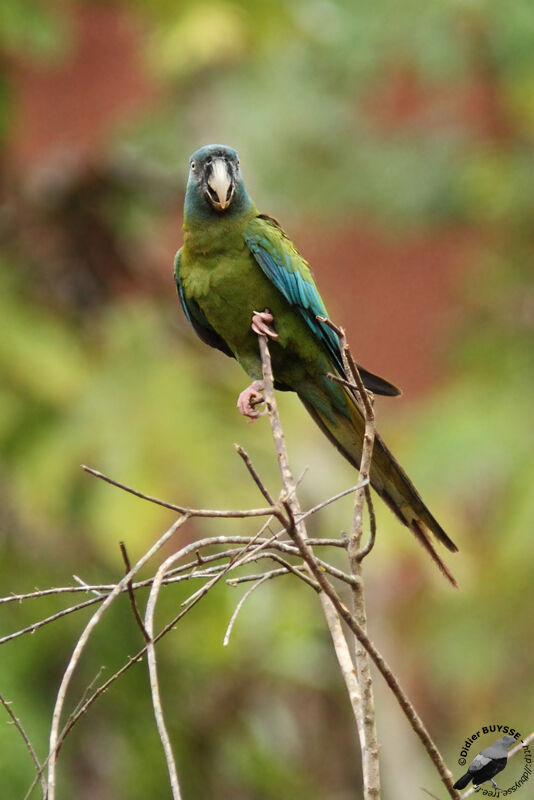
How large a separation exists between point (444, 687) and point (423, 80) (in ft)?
15.0

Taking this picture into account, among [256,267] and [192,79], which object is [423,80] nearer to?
[192,79]

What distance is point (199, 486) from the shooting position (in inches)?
213

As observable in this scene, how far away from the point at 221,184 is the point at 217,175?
25 millimetres

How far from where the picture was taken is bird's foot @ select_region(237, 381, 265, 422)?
2.68 m

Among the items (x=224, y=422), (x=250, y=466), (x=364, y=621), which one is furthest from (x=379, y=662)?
(x=224, y=422)

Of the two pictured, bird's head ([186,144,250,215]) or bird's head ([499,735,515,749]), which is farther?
bird's head ([186,144,250,215])

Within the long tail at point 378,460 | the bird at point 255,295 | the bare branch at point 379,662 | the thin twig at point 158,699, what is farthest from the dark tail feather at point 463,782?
the bird at point 255,295

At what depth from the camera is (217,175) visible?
2.66 metres

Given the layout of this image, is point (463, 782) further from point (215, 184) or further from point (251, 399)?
point (215, 184)

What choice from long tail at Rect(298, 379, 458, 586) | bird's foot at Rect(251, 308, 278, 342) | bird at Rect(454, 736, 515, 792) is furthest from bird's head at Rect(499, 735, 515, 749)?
bird's foot at Rect(251, 308, 278, 342)

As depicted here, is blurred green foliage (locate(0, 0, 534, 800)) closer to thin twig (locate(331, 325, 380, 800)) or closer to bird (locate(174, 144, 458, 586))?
bird (locate(174, 144, 458, 586))

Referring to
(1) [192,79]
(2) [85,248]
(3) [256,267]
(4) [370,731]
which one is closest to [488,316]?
(2) [85,248]

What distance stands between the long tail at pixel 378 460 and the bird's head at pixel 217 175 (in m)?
0.53

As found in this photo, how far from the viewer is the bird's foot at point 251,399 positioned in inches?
105
